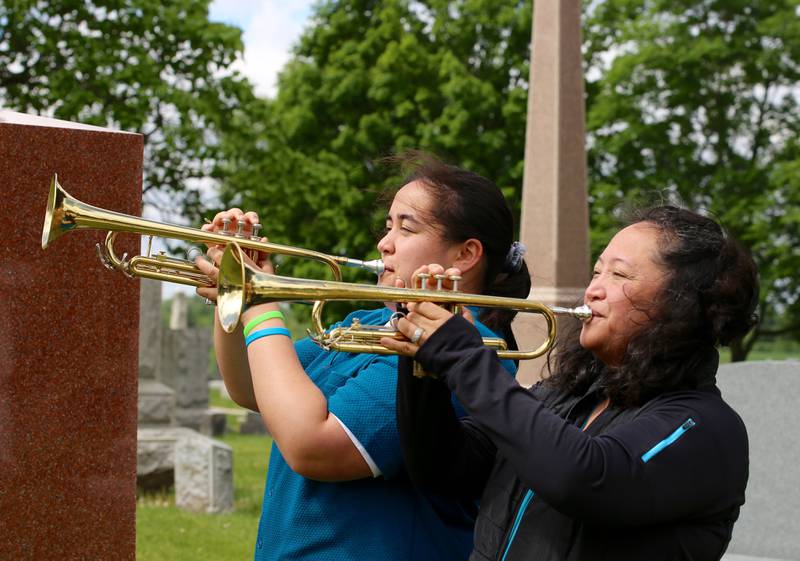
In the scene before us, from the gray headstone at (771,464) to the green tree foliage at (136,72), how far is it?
1332 cm

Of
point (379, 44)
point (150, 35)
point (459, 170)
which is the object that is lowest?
point (459, 170)

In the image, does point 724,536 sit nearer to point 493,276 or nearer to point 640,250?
point 640,250

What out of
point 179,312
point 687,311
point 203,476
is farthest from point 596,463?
point 179,312

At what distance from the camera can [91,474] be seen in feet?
13.5

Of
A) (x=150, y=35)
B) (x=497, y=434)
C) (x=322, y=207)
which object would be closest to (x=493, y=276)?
(x=497, y=434)

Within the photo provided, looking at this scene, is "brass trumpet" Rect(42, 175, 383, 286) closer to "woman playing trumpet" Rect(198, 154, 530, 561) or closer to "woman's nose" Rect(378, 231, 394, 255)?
"woman playing trumpet" Rect(198, 154, 530, 561)

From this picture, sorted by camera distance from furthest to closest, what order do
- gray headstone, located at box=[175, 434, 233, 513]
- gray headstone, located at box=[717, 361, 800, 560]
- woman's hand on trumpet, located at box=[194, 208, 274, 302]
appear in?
gray headstone, located at box=[175, 434, 233, 513] → gray headstone, located at box=[717, 361, 800, 560] → woman's hand on trumpet, located at box=[194, 208, 274, 302]

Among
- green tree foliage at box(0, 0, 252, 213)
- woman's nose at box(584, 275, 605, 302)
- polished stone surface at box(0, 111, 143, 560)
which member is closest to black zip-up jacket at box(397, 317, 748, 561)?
woman's nose at box(584, 275, 605, 302)

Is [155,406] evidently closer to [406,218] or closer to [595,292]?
[406,218]

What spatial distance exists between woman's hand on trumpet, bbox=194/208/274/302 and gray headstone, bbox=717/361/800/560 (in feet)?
11.3

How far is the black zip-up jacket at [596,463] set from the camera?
2.13 metres

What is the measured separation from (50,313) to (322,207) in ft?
67.7

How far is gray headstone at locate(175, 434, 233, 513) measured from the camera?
10000 millimetres

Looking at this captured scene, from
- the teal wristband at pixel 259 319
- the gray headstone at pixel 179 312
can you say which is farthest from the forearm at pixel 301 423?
the gray headstone at pixel 179 312
